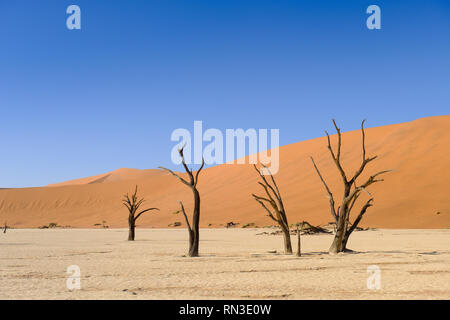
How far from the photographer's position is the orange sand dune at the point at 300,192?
36344mm

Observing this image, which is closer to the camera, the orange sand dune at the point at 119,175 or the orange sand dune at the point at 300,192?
the orange sand dune at the point at 300,192

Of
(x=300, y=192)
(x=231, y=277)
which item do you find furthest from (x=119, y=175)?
(x=231, y=277)

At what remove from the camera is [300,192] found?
154ft

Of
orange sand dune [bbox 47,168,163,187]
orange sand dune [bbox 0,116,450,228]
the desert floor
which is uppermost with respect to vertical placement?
orange sand dune [bbox 47,168,163,187]

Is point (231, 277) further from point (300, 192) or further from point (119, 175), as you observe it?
point (119, 175)

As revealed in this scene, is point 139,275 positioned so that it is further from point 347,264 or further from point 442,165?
point 442,165

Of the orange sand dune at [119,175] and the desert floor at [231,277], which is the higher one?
the orange sand dune at [119,175]

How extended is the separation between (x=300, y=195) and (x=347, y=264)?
113ft

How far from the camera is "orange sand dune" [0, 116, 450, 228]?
1431 inches

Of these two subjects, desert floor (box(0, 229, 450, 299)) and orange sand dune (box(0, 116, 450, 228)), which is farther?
orange sand dune (box(0, 116, 450, 228))

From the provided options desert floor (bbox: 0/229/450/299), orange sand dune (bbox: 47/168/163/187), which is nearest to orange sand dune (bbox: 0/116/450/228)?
desert floor (bbox: 0/229/450/299)

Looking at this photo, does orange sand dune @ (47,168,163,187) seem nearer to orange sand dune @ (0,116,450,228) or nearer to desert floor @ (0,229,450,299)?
orange sand dune @ (0,116,450,228)

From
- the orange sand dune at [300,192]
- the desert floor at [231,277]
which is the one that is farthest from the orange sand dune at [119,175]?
the desert floor at [231,277]

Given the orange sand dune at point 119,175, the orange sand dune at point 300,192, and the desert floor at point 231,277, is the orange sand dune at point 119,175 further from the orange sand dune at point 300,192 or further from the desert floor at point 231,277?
the desert floor at point 231,277
